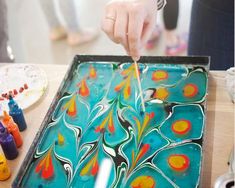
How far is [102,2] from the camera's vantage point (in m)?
2.40

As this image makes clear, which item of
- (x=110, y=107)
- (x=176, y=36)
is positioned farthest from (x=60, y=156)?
(x=176, y=36)

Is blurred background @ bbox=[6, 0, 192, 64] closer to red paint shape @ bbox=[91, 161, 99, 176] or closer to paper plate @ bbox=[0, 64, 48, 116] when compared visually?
paper plate @ bbox=[0, 64, 48, 116]

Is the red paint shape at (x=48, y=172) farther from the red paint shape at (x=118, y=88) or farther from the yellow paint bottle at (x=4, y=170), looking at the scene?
the red paint shape at (x=118, y=88)

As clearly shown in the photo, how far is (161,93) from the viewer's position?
35.8 inches

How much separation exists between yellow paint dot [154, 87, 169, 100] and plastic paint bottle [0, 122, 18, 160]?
1.11 feet

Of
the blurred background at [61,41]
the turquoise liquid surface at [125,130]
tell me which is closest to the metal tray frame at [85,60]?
the turquoise liquid surface at [125,130]

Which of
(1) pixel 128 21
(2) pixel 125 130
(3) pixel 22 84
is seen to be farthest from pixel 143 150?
(3) pixel 22 84

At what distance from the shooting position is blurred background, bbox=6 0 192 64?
2.07 m

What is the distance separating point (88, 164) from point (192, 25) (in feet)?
1.95

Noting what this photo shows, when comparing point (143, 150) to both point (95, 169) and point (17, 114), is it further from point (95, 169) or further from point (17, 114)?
point (17, 114)

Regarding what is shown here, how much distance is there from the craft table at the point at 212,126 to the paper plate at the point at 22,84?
→ 2cm

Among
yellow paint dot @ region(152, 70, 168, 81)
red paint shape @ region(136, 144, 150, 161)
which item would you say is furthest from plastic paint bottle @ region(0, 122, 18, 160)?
yellow paint dot @ region(152, 70, 168, 81)

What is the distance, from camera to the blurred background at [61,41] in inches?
81.4

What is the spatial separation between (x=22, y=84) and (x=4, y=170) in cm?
29
